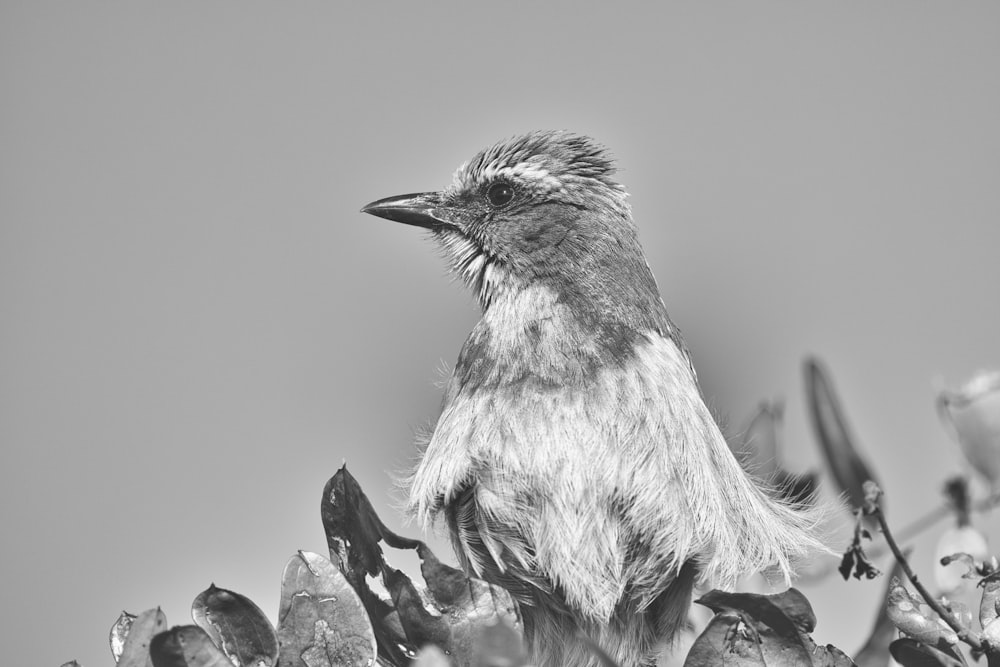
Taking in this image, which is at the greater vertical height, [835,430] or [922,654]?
[835,430]

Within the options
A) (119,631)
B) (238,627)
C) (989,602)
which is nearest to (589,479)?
(989,602)

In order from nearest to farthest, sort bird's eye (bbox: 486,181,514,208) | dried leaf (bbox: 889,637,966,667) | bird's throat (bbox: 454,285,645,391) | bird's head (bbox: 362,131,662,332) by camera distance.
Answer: dried leaf (bbox: 889,637,966,667)
bird's throat (bbox: 454,285,645,391)
bird's head (bbox: 362,131,662,332)
bird's eye (bbox: 486,181,514,208)

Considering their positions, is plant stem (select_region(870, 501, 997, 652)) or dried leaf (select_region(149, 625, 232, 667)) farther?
plant stem (select_region(870, 501, 997, 652))

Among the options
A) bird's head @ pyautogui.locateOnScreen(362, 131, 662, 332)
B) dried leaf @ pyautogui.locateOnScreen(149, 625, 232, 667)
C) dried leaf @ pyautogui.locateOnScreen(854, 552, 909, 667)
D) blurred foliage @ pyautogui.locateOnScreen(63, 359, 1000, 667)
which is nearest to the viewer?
dried leaf @ pyautogui.locateOnScreen(149, 625, 232, 667)

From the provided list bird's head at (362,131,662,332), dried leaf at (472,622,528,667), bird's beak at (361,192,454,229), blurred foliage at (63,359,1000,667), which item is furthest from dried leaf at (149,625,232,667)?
bird's beak at (361,192,454,229)

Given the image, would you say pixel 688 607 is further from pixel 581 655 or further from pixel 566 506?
pixel 566 506

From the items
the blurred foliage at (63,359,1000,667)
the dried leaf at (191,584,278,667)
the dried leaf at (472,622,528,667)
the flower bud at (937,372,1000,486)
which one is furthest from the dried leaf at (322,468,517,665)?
the flower bud at (937,372,1000,486)

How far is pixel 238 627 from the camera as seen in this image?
88.5 inches

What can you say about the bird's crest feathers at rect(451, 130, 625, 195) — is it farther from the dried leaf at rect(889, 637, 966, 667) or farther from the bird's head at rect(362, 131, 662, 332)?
the dried leaf at rect(889, 637, 966, 667)

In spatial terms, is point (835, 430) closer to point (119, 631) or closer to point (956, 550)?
point (956, 550)

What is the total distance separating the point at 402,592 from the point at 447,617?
12cm

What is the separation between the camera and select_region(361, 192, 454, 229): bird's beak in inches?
171

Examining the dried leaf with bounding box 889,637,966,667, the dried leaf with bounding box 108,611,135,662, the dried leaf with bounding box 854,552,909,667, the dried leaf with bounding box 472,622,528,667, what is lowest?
the dried leaf with bounding box 854,552,909,667

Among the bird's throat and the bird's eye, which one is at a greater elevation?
the bird's eye
